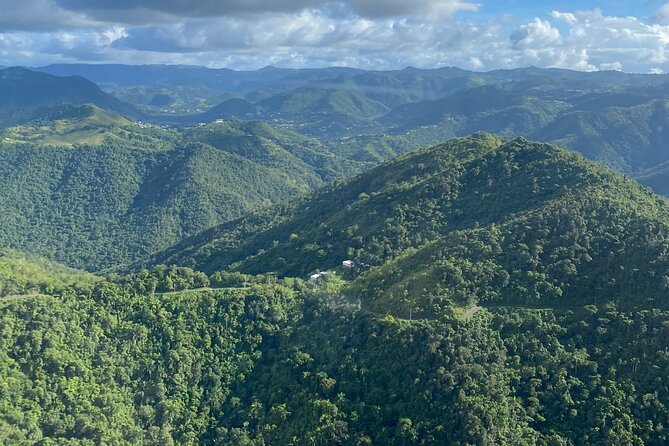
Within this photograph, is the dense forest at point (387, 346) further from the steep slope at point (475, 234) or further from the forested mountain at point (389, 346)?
the steep slope at point (475, 234)

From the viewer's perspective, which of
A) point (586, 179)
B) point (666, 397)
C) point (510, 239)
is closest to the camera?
point (666, 397)

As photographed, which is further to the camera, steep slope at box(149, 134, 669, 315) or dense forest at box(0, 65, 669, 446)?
steep slope at box(149, 134, 669, 315)

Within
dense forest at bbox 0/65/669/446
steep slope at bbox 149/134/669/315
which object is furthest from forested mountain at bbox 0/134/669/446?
steep slope at bbox 149/134/669/315

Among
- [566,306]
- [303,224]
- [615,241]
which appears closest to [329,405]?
[566,306]

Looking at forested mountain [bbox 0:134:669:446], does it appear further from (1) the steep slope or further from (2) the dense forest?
(1) the steep slope

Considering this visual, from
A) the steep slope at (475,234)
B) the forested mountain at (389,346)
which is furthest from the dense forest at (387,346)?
the steep slope at (475,234)

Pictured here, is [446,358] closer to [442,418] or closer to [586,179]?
[442,418]
